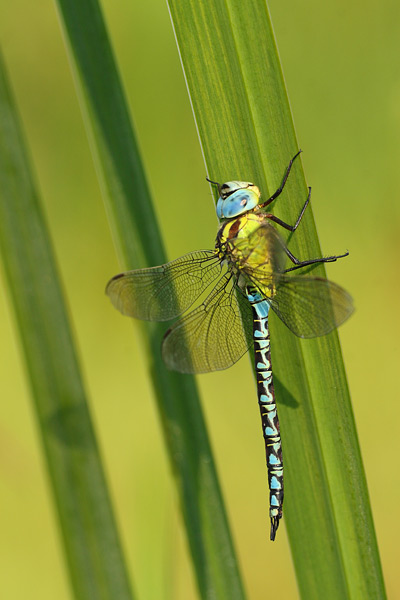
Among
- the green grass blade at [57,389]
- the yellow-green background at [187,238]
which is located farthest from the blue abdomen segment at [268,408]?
the yellow-green background at [187,238]

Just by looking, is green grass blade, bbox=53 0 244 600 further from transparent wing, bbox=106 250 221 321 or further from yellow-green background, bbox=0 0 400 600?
yellow-green background, bbox=0 0 400 600

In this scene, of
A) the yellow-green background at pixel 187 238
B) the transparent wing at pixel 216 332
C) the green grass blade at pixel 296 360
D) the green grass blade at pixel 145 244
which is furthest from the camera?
the yellow-green background at pixel 187 238

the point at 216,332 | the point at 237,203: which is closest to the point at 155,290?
the point at 216,332

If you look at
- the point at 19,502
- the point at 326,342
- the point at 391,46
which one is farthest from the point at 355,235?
the point at 19,502

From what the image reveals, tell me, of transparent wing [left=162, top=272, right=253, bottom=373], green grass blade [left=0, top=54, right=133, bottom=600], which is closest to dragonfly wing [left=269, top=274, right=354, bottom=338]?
transparent wing [left=162, top=272, right=253, bottom=373]

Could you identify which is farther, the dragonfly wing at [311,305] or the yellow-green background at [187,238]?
the yellow-green background at [187,238]

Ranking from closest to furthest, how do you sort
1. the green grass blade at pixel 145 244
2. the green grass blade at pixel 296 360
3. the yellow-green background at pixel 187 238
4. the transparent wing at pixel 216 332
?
1. the green grass blade at pixel 296 360
2. the green grass blade at pixel 145 244
3. the transparent wing at pixel 216 332
4. the yellow-green background at pixel 187 238

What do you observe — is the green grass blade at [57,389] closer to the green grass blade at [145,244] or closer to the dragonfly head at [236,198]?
the green grass blade at [145,244]
